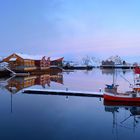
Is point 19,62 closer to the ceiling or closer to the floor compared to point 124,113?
closer to the ceiling

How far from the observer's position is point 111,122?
1427 centimetres

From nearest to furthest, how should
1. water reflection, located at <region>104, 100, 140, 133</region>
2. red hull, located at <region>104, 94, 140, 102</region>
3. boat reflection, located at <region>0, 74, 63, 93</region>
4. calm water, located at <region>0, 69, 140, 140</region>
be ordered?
calm water, located at <region>0, 69, 140, 140</region> < water reflection, located at <region>104, 100, 140, 133</region> < red hull, located at <region>104, 94, 140, 102</region> < boat reflection, located at <region>0, 74, 63, 93</region>

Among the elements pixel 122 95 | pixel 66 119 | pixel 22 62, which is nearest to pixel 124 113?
pixel 122 95

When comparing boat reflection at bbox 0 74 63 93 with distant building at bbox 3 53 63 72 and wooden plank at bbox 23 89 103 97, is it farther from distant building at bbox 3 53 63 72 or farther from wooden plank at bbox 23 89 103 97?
distant building at bbox 3 53 63 72

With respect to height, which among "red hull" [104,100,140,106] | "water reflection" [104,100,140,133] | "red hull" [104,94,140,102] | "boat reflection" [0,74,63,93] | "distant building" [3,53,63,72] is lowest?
"water reflection" [104,100,140,133]

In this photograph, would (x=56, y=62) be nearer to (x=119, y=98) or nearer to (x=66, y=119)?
(x=119, y=98)

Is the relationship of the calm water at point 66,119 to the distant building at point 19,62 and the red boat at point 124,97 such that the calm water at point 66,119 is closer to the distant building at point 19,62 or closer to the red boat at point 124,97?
the red boat at point 124,97

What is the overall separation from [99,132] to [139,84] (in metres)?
9.68

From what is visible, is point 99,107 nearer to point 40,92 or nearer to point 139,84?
point 139,84

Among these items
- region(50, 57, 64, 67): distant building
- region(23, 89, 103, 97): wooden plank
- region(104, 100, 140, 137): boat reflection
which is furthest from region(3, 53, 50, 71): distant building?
region(104, 100, 140, 137): boat reflection

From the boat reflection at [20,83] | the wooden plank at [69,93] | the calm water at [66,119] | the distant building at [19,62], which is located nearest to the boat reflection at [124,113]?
the calm water at [66,119]

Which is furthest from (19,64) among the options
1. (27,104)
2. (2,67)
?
(27,104)

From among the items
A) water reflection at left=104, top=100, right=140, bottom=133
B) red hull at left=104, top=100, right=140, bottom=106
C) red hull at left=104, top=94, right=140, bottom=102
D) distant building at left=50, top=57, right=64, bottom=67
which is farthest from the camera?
distant building at left=50, top=57, right=64, bottom=67

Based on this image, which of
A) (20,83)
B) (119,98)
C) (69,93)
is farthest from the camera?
(20,83)
